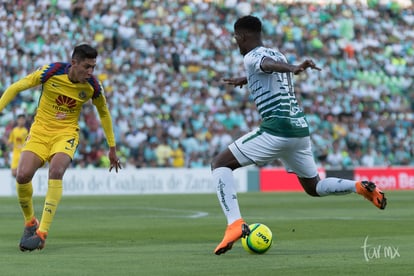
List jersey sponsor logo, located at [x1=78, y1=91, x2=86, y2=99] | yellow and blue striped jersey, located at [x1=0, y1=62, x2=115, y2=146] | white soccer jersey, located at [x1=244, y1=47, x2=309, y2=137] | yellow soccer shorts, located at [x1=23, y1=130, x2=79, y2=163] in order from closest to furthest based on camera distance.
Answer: white soccer jersey, located at [x1=244, y1=47, x2=309, y2=137]
yellow soccer shorts, located at [x1=23, y1=130, x2=79, y2=163]
yellow and blue striped jersey, located at [x1=0, y1=62, x2=115, y2=146]
jersey sponsor logo, located at [x1=78, y1=91, x2=86, y2=99]

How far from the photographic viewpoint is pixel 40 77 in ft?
37.3

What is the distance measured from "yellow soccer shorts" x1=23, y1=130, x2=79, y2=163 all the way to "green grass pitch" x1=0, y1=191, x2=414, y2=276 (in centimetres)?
109

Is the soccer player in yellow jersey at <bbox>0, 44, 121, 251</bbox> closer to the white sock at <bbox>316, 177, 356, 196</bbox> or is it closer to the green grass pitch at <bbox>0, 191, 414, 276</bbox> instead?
the green grass pitch at <bbox>0, 191, 414, 276</bbox>

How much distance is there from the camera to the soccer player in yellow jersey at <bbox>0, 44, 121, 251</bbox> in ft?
36.7

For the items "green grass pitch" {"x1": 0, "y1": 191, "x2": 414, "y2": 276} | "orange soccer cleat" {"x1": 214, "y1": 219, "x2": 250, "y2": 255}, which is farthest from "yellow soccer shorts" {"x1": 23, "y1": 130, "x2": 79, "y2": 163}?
"orange soccer cleat" {"x1": 214, "y1": 219, "x2": 250, "y2": 255}

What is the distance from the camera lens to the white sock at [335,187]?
10.5 metres

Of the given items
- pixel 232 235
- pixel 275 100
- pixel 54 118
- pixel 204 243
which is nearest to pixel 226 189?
pixel 232 235

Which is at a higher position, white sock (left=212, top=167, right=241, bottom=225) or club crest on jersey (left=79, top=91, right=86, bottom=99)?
club crest on jersey (left=79, top=91, right=86, bottom=99)

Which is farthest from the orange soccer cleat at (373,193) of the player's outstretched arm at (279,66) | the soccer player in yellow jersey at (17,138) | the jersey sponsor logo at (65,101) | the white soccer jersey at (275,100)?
the soccer player in yellow jersey at (17,138)

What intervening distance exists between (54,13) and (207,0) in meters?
7.36

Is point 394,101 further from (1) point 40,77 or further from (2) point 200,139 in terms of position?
(1) point 40,77

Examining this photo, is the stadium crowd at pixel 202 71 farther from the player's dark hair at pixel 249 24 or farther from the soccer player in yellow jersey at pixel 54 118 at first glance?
the player's dark hair at pixel 249 24

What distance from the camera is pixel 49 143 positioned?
452 inches

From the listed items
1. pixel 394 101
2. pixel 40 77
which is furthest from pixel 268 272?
pixel 394 101
